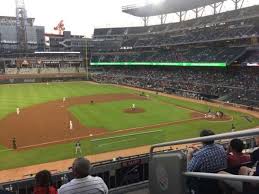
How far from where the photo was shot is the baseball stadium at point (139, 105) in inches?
194

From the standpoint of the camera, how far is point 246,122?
3447 centimetres

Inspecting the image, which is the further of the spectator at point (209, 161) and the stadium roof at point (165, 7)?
the stadium roof at point (165, 7)

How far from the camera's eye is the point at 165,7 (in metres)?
79.1

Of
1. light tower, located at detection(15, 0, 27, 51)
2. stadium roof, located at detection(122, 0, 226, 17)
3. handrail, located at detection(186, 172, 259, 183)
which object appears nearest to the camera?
handrail, located at detection(186, 172, 259, 183)

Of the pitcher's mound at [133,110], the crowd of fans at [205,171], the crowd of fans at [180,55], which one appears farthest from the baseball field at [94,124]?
the crowd of fans at [205,171]

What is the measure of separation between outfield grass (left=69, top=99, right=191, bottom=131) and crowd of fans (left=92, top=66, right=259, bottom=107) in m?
10.7

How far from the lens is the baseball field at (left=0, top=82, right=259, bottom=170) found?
973 inches

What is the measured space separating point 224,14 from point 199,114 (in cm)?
3895

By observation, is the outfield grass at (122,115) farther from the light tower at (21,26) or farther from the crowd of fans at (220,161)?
the light tower at (21,26)

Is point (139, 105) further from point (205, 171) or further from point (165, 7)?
point (165, 7)

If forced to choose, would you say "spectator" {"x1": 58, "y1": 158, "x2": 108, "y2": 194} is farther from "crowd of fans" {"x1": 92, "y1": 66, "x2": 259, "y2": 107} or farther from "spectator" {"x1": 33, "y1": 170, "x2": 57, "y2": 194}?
"crowd of fans" {"x1": 92, "y1": 66, "x2": 259, "y2": 107}

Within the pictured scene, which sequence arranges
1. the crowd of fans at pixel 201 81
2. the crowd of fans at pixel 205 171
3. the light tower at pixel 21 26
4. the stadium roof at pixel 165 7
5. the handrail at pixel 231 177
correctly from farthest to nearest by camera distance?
the light tower at pixel 21 26
the stadium roof at pixel 165 7
the crowd of fans at pixel 201 81
the crowd of fans at pixel 205 171
the handrail at pixel 231 177

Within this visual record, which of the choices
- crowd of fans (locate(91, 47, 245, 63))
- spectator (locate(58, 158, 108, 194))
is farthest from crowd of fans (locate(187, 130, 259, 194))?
crowd of fans (locate(91, 47, 245, 63))

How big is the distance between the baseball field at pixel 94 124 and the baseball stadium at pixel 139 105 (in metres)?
0.12
